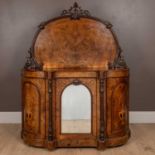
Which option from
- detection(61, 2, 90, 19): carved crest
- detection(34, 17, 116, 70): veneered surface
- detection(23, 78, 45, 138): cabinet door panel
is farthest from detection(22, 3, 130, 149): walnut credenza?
detection(61, 2, 90, 19): carved crest

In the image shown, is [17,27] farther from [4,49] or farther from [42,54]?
[42,54]

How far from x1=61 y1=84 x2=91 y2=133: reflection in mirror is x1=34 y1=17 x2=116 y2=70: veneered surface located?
0.53 metres

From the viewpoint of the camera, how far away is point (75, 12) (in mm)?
3361

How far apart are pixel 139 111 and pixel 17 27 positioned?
1.70 metres

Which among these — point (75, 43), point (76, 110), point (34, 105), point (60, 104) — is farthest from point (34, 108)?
point (75, 43)

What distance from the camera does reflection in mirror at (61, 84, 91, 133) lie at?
2789 mm

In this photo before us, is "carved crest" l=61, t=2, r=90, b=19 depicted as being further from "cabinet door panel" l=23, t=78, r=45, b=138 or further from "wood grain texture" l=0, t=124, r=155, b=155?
"wood grain texture" l=0, t=124, r=155, b=155

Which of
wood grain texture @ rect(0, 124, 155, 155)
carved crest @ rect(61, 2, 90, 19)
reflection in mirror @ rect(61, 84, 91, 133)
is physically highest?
carved crest @ rect(61, 2, 90, 19)

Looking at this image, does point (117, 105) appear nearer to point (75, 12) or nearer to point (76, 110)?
point (76, 110)

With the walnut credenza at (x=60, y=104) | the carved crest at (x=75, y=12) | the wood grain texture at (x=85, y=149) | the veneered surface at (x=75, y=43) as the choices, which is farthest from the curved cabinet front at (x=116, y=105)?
the carved crest at (x=75, y=12)

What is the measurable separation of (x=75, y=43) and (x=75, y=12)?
333 millimetres

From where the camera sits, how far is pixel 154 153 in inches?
105

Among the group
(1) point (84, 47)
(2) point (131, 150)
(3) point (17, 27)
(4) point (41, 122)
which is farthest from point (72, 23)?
(2) point (131, 150)

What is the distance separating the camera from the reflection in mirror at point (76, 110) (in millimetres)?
2789
